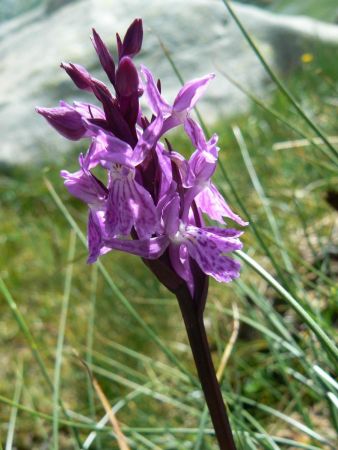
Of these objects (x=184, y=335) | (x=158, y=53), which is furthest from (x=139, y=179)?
(x=158, y=53)

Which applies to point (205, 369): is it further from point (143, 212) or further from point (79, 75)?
point (79, 75)

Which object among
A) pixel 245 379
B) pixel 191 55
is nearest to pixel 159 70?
pixel 191 55

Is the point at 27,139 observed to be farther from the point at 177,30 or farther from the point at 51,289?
the point at 51,289

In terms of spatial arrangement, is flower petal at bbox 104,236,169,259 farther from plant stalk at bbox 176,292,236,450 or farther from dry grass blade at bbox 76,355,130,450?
dry grass blade at bbox 76,355,130,450

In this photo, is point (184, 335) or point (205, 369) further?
point (184, 335)

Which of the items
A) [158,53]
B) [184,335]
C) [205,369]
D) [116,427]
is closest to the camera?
[205,369]

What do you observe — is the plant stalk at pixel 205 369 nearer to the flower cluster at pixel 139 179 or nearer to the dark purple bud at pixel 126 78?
the flower cluster at pixel 139 179

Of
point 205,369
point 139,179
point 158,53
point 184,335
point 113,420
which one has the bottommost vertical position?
point 158,53

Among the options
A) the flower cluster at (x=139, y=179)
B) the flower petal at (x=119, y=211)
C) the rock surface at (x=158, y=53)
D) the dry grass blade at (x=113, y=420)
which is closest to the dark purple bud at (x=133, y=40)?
the flower cluster at (x=139, y=179)
